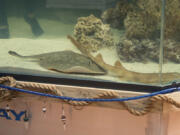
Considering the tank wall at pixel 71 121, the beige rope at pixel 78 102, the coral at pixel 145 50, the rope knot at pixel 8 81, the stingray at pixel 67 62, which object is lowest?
the tank wall at pixel 71 121

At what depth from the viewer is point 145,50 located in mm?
1711

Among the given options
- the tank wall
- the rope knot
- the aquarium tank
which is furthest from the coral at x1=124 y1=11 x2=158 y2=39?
the rope knot

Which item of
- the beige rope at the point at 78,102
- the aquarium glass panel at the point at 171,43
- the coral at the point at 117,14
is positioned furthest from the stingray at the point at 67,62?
the aquarium glass panel at the point at 171,43

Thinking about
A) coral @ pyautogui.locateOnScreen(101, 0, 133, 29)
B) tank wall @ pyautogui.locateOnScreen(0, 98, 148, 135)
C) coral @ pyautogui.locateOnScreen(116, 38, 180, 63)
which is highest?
coral @ pyautogui.locateOnScreen(101, 0, 133, 29)

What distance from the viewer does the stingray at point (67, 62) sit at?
5.99 ft

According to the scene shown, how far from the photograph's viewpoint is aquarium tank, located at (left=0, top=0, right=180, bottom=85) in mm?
1679

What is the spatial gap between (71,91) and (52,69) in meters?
0.20

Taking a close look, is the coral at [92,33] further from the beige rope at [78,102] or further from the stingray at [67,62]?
the beige rope at [78,102]

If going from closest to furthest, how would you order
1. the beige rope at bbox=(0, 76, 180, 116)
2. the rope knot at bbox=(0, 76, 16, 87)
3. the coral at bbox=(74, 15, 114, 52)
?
the beige rope at bbox=(0, 76, 180, 116)
the coral at bbox=(74, 15, 114, 52)
the rope knot at bbox=(0, 76, 16, 87)

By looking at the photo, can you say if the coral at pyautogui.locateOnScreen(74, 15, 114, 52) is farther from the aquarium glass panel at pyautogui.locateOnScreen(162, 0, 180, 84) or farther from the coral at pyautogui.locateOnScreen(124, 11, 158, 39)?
the aquarium glass panel at pyautogui.locateOnScreen(162, 0, 180, 84)

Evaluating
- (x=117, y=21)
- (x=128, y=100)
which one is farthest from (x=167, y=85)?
(x=117, y=21)

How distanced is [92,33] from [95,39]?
0.05 meters

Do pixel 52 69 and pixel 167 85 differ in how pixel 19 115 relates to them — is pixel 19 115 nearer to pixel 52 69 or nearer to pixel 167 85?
pixel 52 69

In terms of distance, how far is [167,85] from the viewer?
5.51 ft
